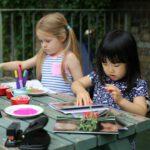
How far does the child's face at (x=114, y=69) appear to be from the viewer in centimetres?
271

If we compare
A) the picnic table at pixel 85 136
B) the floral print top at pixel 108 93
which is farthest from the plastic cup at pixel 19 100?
the floral print top at pixel 108 93

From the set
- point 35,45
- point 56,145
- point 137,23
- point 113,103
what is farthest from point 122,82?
point 137,23

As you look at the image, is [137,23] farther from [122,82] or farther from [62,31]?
[122,82]

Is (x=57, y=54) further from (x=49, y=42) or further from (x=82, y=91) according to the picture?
(x=82, y=91)

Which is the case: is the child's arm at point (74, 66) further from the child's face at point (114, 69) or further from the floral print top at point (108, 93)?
the child's face at point (114, 69)

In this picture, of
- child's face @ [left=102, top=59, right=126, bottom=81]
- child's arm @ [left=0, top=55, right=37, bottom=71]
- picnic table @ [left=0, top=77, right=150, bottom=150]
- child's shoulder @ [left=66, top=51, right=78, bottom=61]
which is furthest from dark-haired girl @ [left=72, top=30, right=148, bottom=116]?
child's arm @ [left=0, top=55, right=37, bottom=71]

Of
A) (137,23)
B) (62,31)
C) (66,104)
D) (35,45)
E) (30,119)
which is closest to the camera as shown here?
(30,119)

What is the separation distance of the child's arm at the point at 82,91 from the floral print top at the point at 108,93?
0.05 metres

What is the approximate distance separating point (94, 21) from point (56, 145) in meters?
4.05

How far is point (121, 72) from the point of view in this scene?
276 centimetres

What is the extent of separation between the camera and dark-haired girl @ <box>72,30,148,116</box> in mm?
2627

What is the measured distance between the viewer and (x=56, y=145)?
1920mm

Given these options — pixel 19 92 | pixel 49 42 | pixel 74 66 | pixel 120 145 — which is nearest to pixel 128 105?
pixel 120 145

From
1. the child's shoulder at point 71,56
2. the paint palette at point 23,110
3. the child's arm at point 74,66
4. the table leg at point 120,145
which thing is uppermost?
the child's shoulder at point 71,56
